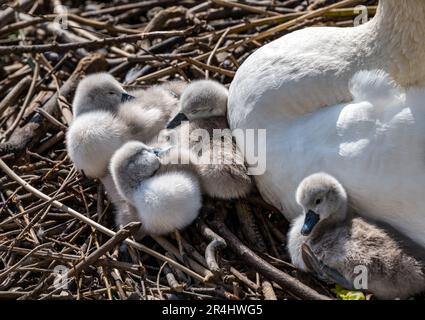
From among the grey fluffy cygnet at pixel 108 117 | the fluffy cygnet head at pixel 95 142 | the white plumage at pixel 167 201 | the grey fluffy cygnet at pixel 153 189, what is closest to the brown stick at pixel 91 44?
the grey fluffy cygnet at pixel 108 117

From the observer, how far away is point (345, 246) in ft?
11.9

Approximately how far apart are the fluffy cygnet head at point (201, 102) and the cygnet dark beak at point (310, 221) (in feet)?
2.85

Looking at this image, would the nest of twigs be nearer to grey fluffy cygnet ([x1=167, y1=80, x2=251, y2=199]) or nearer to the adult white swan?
grey fluffy cygnet ([x1=167, y1=80, x2=251, y2=199])

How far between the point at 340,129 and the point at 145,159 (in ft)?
2.96

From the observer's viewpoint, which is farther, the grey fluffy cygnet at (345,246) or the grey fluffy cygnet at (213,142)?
the grey fluffy cygnet at (213,142)

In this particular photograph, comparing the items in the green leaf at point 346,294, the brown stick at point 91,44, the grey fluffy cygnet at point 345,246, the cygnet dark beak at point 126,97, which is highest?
the brown stick at point 91,44

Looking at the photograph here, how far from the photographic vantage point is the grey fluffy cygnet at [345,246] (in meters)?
3.51

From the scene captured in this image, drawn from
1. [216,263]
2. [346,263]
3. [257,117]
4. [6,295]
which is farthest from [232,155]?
[6,295]

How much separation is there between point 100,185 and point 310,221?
48.1 inches

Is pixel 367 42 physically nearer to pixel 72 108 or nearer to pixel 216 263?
pixel 216 263

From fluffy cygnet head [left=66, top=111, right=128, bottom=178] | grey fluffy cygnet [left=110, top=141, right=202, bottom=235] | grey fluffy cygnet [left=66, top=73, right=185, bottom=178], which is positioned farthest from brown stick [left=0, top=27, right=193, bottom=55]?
grey fluffy cygnet [left=110, top=141, right=202, bottom=235]
